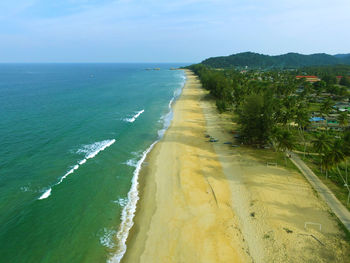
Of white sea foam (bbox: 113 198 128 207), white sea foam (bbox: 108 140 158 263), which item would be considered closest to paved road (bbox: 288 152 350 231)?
white sea foam (bbox: 108 140 158 263)

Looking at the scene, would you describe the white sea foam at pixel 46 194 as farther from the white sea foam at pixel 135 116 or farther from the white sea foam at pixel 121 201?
the white sea foam at pixel 135 116

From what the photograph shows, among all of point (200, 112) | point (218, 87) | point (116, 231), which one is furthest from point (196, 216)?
point (218, 87)

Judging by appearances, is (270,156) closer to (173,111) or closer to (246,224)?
(246,224)

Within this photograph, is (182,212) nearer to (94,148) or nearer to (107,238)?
(107,238)

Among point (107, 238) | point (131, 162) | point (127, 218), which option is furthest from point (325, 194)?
point (131, 162)

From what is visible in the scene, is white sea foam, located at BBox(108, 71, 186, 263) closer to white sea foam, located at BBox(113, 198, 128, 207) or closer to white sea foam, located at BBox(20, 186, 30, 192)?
white sea foam, located at BBox(113, 198, 128, 207)

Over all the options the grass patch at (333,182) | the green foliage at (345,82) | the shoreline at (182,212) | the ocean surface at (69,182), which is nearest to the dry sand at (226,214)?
the shoreline at (182,212)
